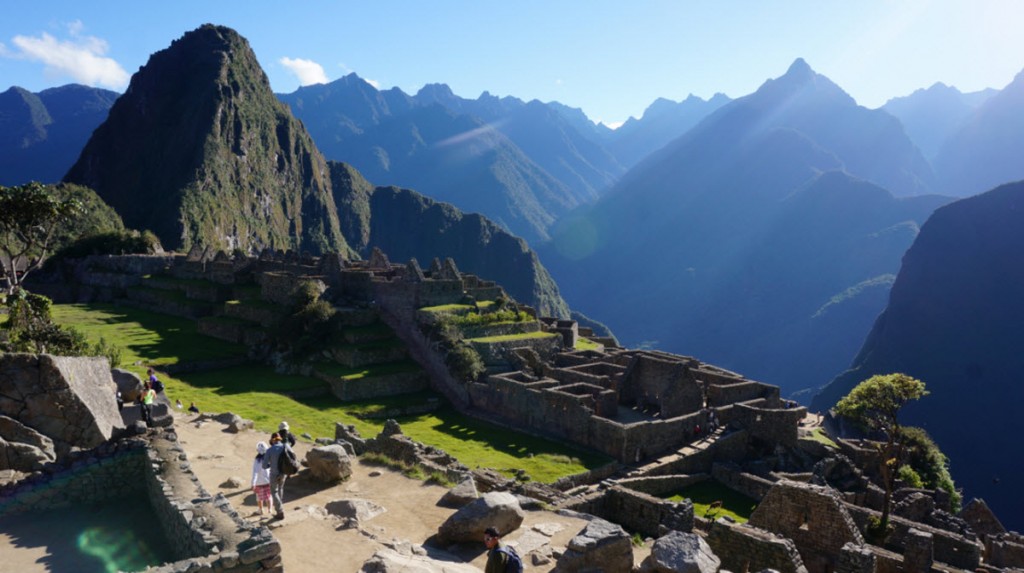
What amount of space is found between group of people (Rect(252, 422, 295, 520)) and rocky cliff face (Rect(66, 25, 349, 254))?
15196cm

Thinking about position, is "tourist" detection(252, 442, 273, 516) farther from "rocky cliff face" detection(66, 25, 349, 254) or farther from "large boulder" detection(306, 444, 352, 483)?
"rocky cliff face" detection(66, 25, 349, 254)

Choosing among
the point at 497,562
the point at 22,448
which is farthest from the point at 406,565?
the point at 22,448

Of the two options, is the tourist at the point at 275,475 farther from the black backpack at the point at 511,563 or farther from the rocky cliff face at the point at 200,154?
the rocky cliff face at the point at 200,154

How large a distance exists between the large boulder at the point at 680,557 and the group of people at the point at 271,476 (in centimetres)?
638

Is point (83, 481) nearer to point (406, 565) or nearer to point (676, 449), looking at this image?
point (406, 565)

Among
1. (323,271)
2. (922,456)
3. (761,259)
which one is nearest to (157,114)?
(323,271)

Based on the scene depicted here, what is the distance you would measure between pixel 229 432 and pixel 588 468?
12.9 m

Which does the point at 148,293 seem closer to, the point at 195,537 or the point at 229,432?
the point at 229,432

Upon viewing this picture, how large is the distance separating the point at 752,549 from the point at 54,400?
1419cm

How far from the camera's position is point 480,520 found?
407 inches

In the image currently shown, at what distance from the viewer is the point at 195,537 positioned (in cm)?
806

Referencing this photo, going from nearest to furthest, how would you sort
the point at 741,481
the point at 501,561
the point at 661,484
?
the point at 501,561 < the point at 661,484 < the point at 741,481

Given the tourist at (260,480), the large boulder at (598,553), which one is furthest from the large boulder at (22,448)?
the large boulder at (598,553)

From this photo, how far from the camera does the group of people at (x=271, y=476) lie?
10312 mm
